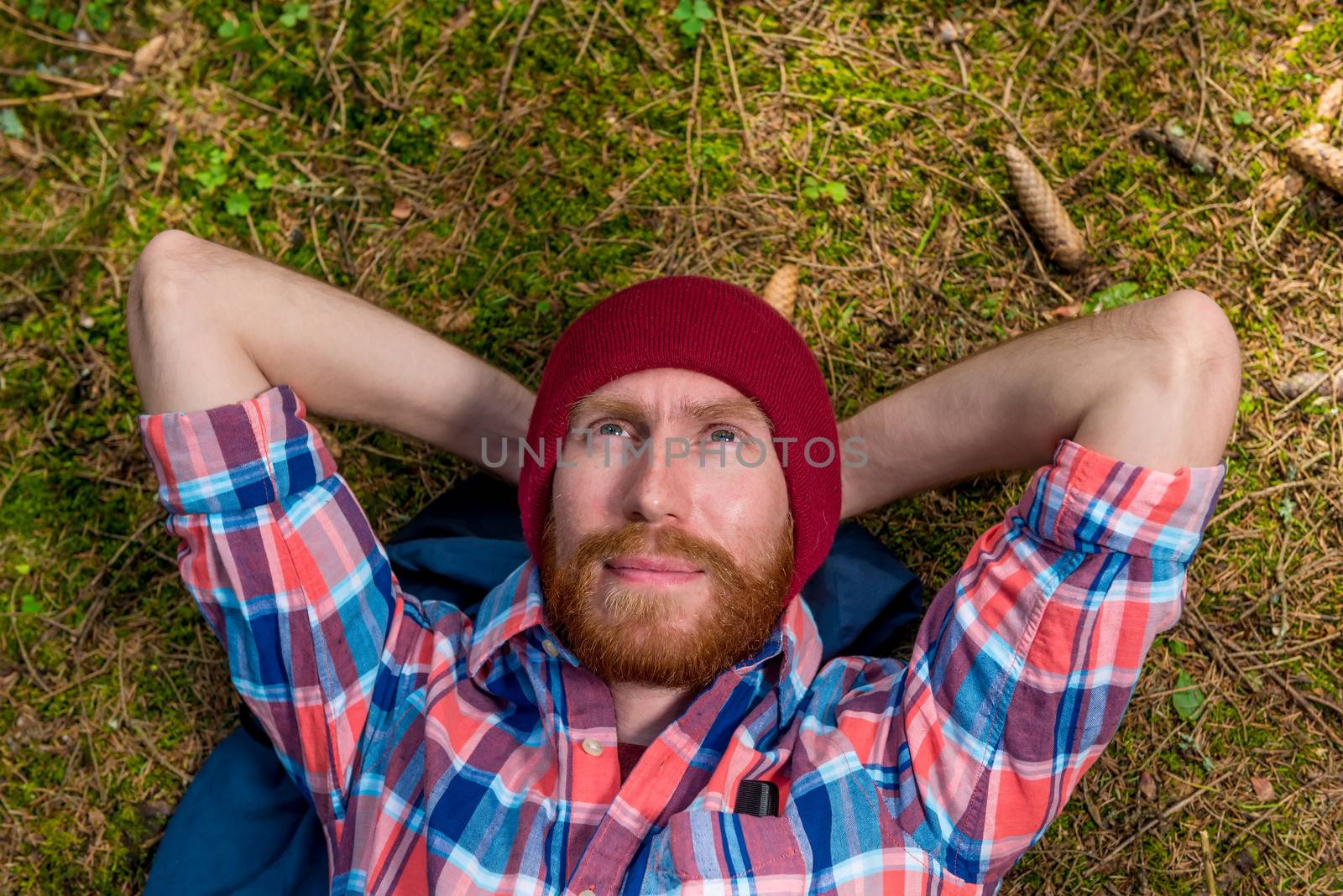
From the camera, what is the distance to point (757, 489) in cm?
264

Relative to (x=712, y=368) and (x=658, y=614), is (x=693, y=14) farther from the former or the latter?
(x=658, y=614)

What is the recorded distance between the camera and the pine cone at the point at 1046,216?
3.48 metres

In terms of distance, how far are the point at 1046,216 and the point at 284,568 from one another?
2.93 metres

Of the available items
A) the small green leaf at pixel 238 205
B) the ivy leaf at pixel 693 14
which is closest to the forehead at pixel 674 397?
the ivy leaf at pixel 693 14

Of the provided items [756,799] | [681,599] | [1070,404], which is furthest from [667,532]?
[1070,404]

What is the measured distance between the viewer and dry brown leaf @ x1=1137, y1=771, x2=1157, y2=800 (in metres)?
3.30

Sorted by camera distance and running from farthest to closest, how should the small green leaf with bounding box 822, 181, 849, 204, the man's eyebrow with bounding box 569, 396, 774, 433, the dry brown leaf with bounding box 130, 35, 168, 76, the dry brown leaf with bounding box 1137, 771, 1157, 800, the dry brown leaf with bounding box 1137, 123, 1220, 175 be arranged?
the dry brown leaf with bounding box 130, 35, 168, 76 < the small green leaf with bounding box 822, 181, 849, 204 < the dry brown leaf with bounding box 1137, 123, 1220, 175 < the dry brown leaf with bounding box 1137, 771, 1157, 800 < the man's eyebrow with bounding box 569, 396, 774, 433

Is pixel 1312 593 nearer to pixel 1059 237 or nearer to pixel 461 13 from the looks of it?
pixel 1059 237

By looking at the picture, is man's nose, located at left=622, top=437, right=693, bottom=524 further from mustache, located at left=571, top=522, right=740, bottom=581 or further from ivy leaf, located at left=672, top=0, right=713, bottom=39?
ivy leaf, located at left=672, top=0, right=713, bottom=39

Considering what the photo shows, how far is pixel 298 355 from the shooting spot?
9.54ft

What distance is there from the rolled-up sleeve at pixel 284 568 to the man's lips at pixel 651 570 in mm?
821

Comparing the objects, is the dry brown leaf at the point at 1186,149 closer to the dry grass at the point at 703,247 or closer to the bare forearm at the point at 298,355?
the dry grass at the point at 703,247

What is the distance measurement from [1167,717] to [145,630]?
12.7ft

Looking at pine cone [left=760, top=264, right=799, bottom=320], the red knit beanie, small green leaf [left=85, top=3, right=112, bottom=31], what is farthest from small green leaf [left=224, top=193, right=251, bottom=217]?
pine cone [left=760, top=264, right=799, bottom=320]
